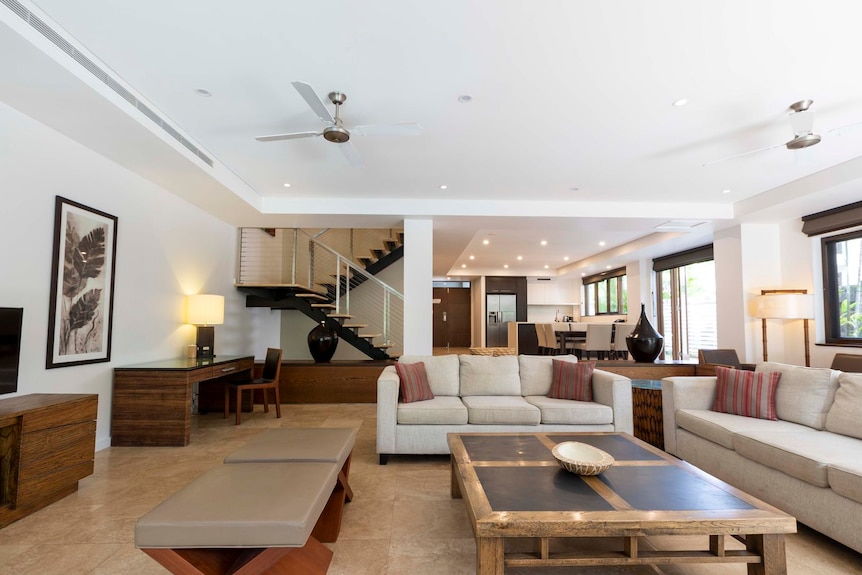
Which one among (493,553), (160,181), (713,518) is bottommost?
(493,553)

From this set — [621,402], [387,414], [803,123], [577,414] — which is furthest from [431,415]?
[803,123]

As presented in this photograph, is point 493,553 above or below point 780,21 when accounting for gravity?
below

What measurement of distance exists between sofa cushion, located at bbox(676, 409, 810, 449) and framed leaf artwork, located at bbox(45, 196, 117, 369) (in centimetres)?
510

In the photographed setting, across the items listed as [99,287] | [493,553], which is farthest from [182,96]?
[493,553]

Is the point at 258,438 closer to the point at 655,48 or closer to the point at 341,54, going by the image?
the point at 341,54

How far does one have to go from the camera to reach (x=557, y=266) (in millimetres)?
12883

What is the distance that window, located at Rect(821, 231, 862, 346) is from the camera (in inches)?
216

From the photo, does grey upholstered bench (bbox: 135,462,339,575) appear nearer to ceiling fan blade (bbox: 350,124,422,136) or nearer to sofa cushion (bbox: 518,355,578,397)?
ceiling fan blade (bbox: 350,124,422,136)

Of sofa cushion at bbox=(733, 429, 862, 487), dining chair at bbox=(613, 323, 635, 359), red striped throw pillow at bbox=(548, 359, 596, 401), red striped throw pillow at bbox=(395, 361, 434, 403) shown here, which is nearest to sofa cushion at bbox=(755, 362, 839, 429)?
sofa cushion at bbox=(733, 429, 862, 487)

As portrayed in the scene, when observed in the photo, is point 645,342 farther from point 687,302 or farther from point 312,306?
point 312,306

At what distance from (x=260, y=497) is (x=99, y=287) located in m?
3.31

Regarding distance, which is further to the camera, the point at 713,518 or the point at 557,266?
the point at 557,266

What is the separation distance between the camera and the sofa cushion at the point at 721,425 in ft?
9.71

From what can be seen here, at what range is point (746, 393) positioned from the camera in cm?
337
